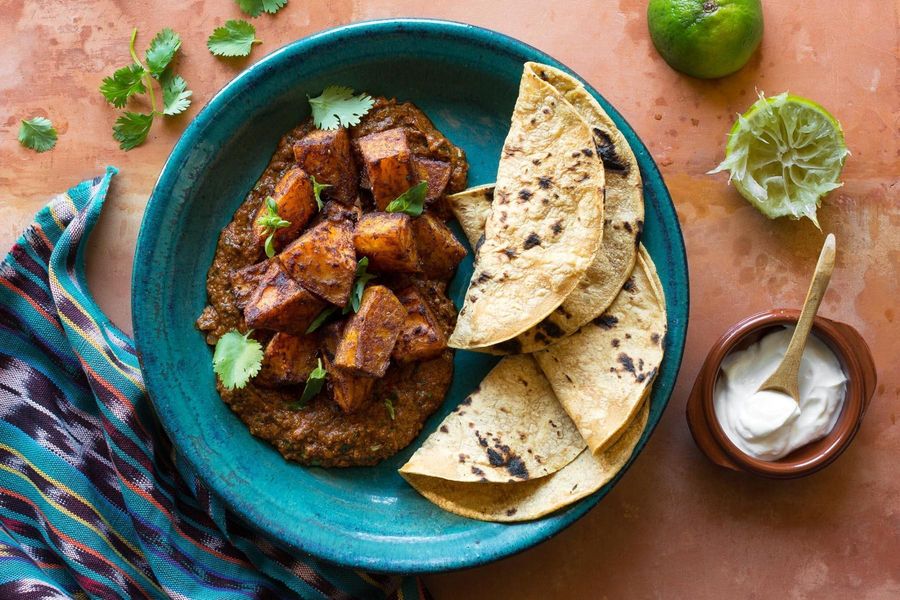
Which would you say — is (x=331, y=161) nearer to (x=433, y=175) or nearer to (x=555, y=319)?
(x=433, y=175)

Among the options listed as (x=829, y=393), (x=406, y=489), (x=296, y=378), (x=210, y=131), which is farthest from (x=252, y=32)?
(x=829, y=393)

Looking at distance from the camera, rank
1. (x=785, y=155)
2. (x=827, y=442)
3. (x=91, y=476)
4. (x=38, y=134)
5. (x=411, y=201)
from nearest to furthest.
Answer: (x=411, y=201) → (x=827, y=442) → (x=785, y=155) → (x=91, y=476) → (x=38, y=134)

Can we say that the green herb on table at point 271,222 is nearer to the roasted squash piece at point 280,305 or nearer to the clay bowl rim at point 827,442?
the roasted squash piece at point 280,305

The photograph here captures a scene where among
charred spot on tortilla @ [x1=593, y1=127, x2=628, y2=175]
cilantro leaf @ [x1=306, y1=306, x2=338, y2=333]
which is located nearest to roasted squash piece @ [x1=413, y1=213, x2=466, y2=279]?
cilantro leaf @ [x1=306, y1=306, x2=338, y2=333]

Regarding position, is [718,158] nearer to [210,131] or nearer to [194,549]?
[210,131]

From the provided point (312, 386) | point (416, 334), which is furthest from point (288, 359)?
point (416, 334)

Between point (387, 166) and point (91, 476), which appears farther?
point (91, 476)
